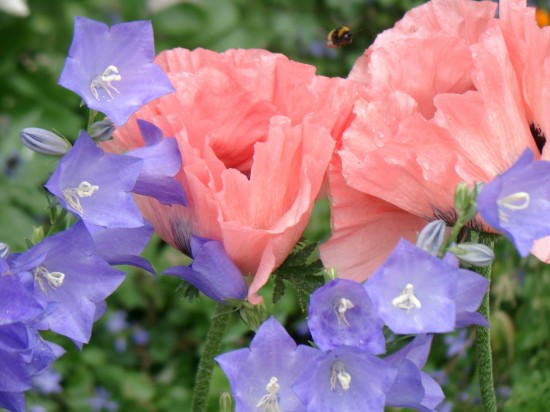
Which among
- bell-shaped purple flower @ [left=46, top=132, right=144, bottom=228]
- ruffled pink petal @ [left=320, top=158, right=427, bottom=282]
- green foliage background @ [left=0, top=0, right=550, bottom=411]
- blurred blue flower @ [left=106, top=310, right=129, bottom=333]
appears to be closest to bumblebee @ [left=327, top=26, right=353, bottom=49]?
green foliage background @ [left=0, top=0, right=550, bottom=411]

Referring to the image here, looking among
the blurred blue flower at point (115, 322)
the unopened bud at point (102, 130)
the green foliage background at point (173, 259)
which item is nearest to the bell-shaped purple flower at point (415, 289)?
the unopened bud at point (102, 130)

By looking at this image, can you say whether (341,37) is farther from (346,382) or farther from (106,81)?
(346,382)

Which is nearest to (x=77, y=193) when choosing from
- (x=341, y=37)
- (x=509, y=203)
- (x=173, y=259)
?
(x=509, y=203)

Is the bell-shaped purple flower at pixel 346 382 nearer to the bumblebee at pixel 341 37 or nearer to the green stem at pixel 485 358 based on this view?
the green stem at pixel 485 358

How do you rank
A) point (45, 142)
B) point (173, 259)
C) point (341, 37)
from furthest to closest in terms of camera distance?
1. point (173, 259)
2. point (341, 37)
3. point (45, 142)


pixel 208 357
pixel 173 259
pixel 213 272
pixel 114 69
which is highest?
pixel 114 69

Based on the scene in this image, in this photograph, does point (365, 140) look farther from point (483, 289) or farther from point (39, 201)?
point (39, 201)

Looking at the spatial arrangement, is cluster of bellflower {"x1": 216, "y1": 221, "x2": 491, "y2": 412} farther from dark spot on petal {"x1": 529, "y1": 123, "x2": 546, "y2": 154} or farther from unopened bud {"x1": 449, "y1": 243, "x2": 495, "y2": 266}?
dark spot on petal {"x1": 529, "y1": 123, "x2": 546, "y2": 154}
